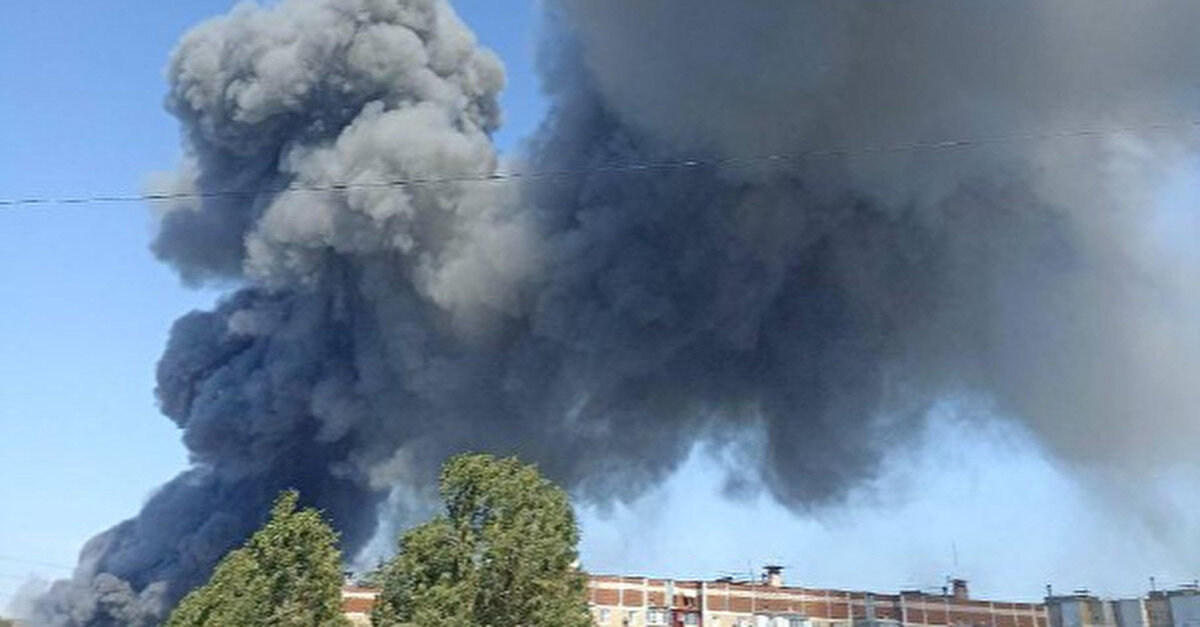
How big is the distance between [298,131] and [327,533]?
67.0 feet

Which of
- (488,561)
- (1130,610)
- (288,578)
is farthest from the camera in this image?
(1130,610)

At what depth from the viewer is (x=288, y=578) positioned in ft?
59.4

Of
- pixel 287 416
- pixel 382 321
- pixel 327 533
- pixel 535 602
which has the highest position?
pixel 382 321

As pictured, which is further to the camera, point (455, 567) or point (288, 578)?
point (288, 578)

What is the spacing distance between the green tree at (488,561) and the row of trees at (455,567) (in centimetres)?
2

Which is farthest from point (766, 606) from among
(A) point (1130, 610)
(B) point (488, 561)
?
(B) point (488, 561)

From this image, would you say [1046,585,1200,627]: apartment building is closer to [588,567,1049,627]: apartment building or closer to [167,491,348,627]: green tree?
[588,567,1049,627]: apartment building

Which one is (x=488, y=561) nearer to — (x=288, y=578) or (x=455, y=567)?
(x=455, y=567)

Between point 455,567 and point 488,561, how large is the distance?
1.87 ft

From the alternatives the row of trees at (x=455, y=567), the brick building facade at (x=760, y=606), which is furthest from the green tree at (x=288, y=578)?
the brick building facade at (x=760, y=606)

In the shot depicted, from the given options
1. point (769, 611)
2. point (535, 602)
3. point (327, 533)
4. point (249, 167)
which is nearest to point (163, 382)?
point (249, 167)

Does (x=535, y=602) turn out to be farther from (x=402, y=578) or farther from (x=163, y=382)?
(x=163, y=382)

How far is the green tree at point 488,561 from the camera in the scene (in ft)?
57.1

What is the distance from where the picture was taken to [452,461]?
1945 centimetres
